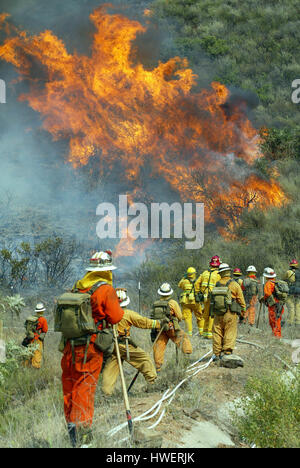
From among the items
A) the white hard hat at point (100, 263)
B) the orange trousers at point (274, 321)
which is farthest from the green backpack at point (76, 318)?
the orange trousers at point (274, 321)

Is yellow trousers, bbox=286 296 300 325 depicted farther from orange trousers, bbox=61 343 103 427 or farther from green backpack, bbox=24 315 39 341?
orange trousers, bbox=61 343 103 427

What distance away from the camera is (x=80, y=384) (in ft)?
14.4

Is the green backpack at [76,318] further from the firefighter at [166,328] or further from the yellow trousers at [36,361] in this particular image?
the yellow trousers at [36,361]

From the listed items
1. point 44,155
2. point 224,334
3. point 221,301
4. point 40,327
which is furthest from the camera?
point 44,155

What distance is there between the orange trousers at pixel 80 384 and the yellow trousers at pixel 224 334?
3.84 metres

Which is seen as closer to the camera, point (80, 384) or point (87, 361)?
point (80, 384)

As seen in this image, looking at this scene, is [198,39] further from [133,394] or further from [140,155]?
[133,394]

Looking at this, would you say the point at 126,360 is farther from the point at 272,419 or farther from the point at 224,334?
the point at 224,334

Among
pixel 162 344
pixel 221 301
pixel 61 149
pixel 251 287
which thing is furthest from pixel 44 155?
pixel 162 344

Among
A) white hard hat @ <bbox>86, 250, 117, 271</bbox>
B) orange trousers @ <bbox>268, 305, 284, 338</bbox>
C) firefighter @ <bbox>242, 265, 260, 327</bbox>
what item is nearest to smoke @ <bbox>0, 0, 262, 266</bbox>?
firefighter @ <bbox>242, 265, 260, 327</bbox>

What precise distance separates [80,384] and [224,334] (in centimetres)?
422

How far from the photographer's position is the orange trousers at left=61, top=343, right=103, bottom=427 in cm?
429
